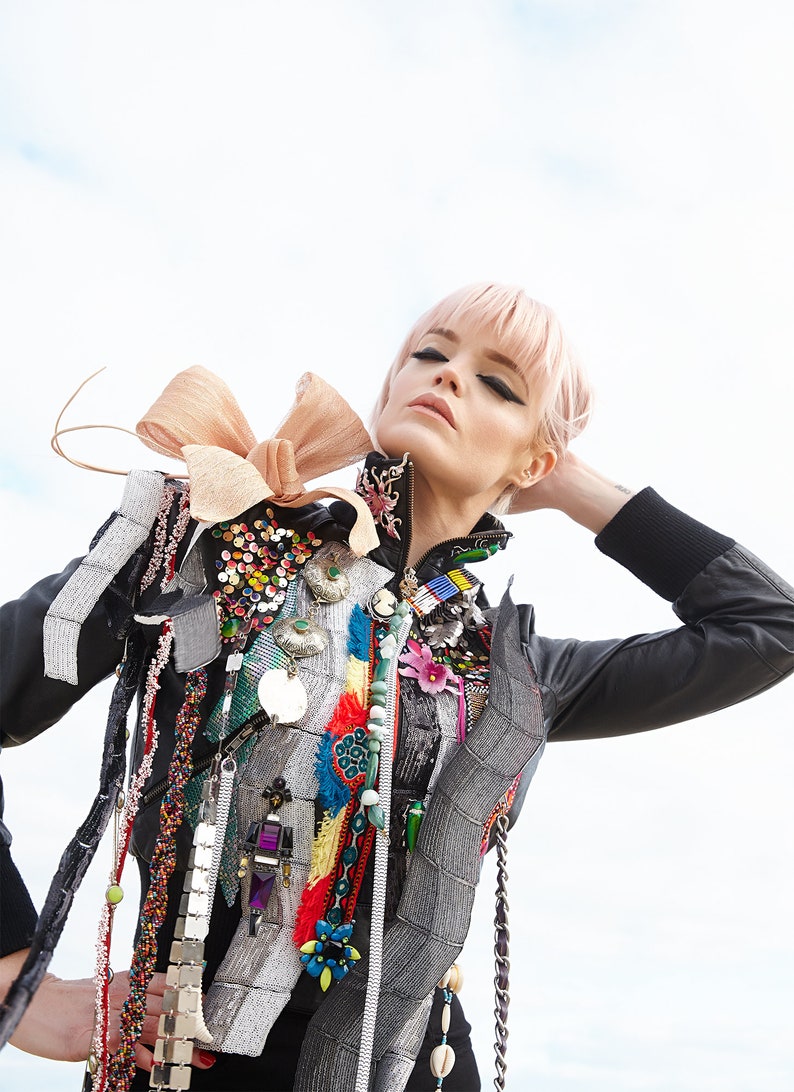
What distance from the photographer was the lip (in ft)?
6.37

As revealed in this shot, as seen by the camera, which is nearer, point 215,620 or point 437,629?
point 215,620

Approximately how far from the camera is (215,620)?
1.64 metres

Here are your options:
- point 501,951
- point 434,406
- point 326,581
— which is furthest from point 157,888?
point 434,406

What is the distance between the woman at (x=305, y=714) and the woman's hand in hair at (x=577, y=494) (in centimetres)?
28

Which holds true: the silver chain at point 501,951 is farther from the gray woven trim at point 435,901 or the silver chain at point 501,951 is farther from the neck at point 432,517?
the neck at point 432,517

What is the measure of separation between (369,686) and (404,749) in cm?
14

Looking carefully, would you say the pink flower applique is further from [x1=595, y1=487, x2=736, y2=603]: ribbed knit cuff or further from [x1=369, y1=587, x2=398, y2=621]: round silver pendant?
[x1=595, y1=487, x2=736, y2=603]: ribbed knit cuff

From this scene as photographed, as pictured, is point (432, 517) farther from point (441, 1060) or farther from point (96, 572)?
point (441, 1060)

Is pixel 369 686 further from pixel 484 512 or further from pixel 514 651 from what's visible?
pixel 484 512

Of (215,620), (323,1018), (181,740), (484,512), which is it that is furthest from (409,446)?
(323,1018)

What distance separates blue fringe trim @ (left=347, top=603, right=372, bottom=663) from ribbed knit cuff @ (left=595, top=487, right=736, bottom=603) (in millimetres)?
753

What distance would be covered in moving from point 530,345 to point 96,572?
3.16 feet

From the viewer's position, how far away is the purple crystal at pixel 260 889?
162 cm

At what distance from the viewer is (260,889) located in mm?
1620
